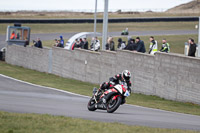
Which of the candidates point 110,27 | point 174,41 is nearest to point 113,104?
point 174,41

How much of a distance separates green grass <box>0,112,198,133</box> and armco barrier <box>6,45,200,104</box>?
30.4 ft

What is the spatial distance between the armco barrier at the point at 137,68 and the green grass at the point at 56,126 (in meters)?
9.25

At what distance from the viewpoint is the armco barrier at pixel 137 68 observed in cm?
1891

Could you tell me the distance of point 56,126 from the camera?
9.23 metres

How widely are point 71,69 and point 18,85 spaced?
594 centimetres

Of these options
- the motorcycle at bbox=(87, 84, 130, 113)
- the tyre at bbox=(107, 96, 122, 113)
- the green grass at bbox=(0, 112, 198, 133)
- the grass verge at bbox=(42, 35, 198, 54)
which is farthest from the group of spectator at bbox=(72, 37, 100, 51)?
the green grass at bbox=(0, 112, 198, 133)

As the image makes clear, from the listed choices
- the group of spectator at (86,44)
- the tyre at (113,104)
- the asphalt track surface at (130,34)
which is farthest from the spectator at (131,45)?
the asphalt track surface at (130,34)

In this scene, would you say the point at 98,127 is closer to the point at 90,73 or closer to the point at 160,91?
the point at 160,91

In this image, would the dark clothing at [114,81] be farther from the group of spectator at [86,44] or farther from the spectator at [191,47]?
the group of spectator at [86,44]

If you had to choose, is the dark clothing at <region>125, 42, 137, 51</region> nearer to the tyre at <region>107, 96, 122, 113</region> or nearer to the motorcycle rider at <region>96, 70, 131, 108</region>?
the motorcycle rider at <region>96, 70, 131, 108</region>

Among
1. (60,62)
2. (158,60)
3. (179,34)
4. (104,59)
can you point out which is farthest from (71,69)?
(179,34)

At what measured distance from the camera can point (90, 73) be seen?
2662cm

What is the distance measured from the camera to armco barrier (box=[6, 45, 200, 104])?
18.9m

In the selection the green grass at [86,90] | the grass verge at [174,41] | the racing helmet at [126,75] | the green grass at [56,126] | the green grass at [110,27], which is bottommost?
the green grass at [86,90]
